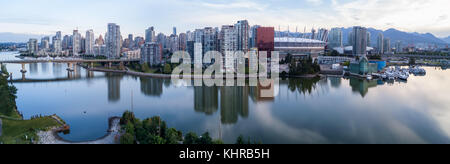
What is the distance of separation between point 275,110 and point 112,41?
11833 millimetres

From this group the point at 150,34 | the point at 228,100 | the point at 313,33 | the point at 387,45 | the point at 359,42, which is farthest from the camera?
the point at 387,45

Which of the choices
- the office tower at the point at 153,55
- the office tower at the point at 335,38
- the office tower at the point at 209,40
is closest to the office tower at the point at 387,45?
the office tower at the point at 335,38

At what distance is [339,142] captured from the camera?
294 centimetres

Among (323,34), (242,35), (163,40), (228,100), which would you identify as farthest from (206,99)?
(323,34)

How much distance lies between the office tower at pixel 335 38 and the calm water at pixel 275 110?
506 inches

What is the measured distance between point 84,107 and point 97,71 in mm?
7602

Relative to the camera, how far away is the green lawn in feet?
8.61

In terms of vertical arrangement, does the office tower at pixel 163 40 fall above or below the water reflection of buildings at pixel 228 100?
above

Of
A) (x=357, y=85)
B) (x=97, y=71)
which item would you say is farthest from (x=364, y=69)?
(x=97, y=71)

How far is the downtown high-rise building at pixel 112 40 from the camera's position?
1382cm

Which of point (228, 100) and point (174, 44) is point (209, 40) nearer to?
point (228, 100)

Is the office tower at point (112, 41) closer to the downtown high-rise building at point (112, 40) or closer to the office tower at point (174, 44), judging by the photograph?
the downtown high-rise building at point (112, 40)

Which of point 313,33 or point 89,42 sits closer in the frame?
point 89,42

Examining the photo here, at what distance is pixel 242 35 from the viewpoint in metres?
10.4
